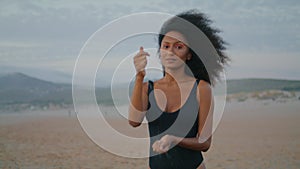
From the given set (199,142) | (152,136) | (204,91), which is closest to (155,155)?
(152,136)

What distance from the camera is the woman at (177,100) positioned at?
2.05m

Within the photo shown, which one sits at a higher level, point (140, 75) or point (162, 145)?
point (140, 75)

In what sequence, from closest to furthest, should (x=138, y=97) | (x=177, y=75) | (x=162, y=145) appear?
(x=162, y=145), (x=138, y=97), (x=177, y=75)

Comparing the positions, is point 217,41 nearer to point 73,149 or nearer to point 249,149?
point 249,149

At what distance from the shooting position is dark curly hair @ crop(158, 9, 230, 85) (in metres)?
2.20

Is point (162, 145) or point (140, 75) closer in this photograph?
point (162, 145)

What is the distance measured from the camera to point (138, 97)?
2.08 metres

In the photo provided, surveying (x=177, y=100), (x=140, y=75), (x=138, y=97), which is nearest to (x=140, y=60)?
(x=140, y=75)

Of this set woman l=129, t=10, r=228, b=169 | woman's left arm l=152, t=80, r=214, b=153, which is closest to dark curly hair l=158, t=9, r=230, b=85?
→ woman l=129, t=10, r=228, b=169

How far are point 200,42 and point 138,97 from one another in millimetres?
429

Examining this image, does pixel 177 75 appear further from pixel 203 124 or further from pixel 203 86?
pixel 203 124

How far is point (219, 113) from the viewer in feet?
7.33

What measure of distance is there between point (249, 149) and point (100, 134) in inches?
338

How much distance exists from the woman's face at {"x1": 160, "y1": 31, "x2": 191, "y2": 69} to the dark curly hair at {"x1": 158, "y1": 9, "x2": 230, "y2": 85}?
1.1 inches
